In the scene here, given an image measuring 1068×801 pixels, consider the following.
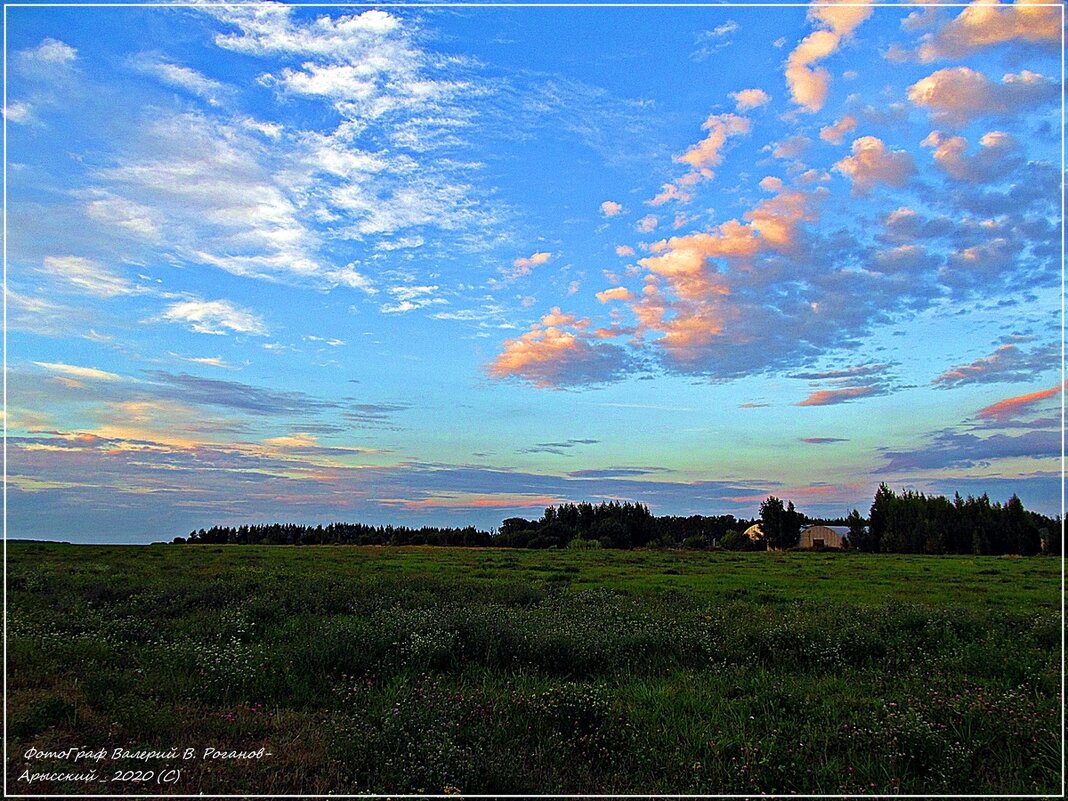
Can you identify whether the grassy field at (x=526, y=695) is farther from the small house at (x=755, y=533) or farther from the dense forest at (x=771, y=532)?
the small house at (x=755, y=533)

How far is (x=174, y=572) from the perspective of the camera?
23016mm

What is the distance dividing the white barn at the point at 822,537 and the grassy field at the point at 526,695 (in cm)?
7957

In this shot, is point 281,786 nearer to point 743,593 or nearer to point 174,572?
point 743,593

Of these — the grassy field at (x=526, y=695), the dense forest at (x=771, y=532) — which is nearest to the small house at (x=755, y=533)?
the dense forest at (x=771, y=532)

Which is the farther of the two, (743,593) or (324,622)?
(743,593)

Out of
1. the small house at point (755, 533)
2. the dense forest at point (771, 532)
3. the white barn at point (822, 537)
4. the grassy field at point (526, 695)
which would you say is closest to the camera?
the grassy field at point (526, 695)

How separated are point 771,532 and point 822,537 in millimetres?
9997

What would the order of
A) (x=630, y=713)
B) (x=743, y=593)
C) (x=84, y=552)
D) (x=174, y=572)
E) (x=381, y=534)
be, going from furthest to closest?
1. (x=381, y=534)
2. (x=84, y=552)
3. (x=174, y=572)
4. (x=743, y=593)
5. (x=630, y=713)

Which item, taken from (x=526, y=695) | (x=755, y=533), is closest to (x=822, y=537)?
(x=755, y=533)

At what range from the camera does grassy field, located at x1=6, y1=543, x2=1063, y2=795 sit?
6.49m

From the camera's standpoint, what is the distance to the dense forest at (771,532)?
220 ft

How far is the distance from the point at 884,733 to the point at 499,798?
4.44 m

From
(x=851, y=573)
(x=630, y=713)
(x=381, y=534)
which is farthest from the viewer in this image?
(x=381, y=534)

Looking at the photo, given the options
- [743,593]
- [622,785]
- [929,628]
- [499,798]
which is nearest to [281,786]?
[499,798]
